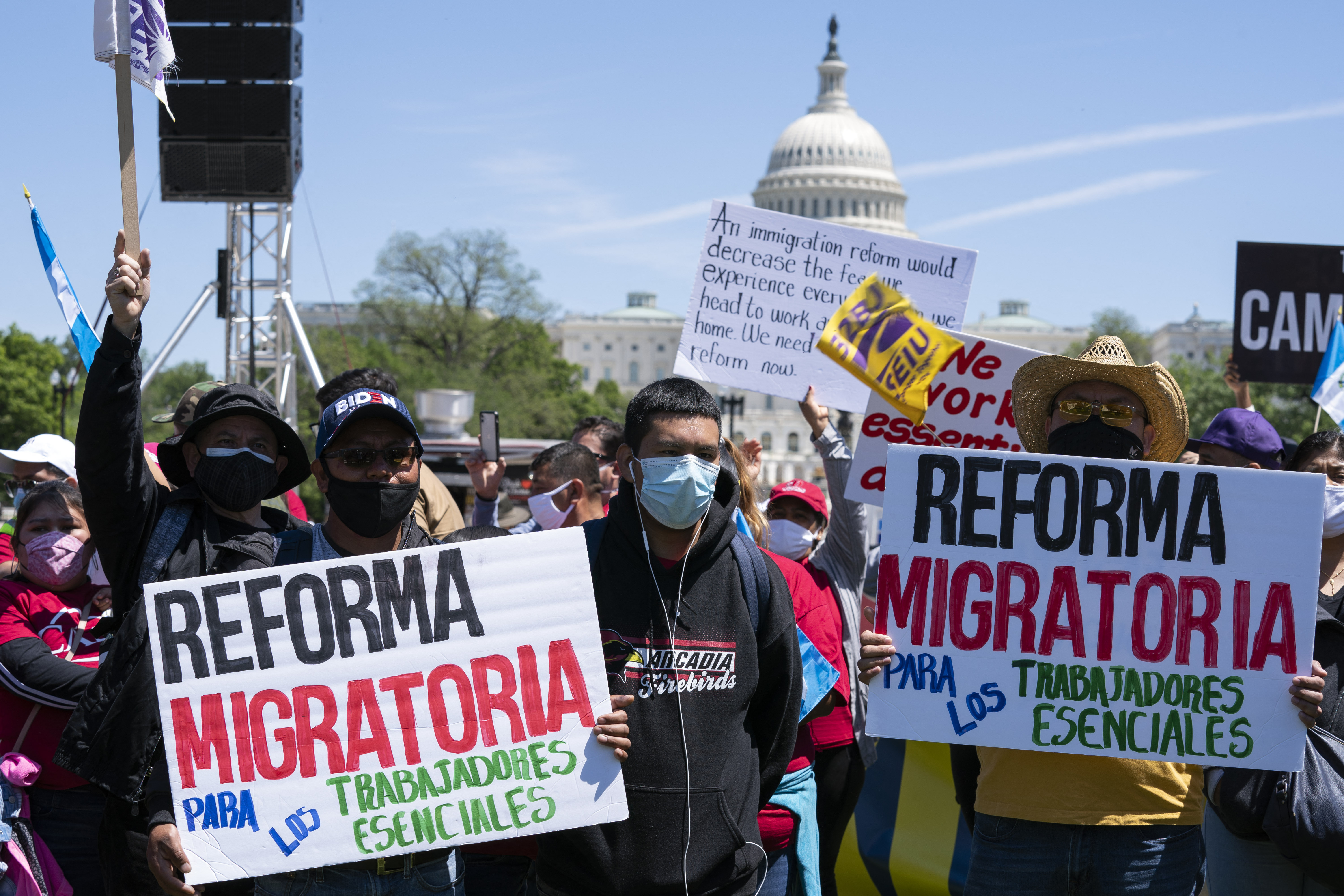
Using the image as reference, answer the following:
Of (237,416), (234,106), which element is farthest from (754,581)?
(234,106)

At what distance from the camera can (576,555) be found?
9.75 ft

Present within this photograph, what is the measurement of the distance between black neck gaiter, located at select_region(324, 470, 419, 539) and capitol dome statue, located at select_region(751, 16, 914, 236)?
375 feet

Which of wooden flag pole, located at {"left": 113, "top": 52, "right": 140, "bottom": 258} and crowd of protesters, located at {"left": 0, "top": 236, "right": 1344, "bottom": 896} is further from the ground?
wooden flag pole, located at {"left": 113, "top": 52, "right": 140, "bottom": 258}

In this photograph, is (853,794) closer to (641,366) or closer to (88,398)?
(88,398)

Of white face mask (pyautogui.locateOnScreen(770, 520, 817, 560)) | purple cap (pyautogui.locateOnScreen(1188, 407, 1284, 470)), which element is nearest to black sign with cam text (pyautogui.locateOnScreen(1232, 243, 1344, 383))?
purple cap (pyautogui.locateOnScreen(1188, 407, 1284, 470))

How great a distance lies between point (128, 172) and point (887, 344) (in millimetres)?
2778

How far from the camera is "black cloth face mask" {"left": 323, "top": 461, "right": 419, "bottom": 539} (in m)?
3.10

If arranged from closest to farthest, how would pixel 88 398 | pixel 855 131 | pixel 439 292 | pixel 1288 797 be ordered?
pixel 88 398, pixel 1288 797, pixel 439 292, pixel 855 131

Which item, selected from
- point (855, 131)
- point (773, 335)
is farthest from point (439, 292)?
point (855, 131)

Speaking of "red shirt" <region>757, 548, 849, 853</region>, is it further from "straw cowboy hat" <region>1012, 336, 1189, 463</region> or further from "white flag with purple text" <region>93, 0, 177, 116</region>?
"white flag with purple text" <region>93, 0, 177, 116</region>

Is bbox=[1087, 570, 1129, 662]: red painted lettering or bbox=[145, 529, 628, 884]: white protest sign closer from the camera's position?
bbox=[145, 529, 628, 884]: white protest sign

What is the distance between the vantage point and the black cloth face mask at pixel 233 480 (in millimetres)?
3258

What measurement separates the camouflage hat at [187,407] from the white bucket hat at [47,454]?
409 millimetres

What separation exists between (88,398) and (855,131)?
126927 mm
